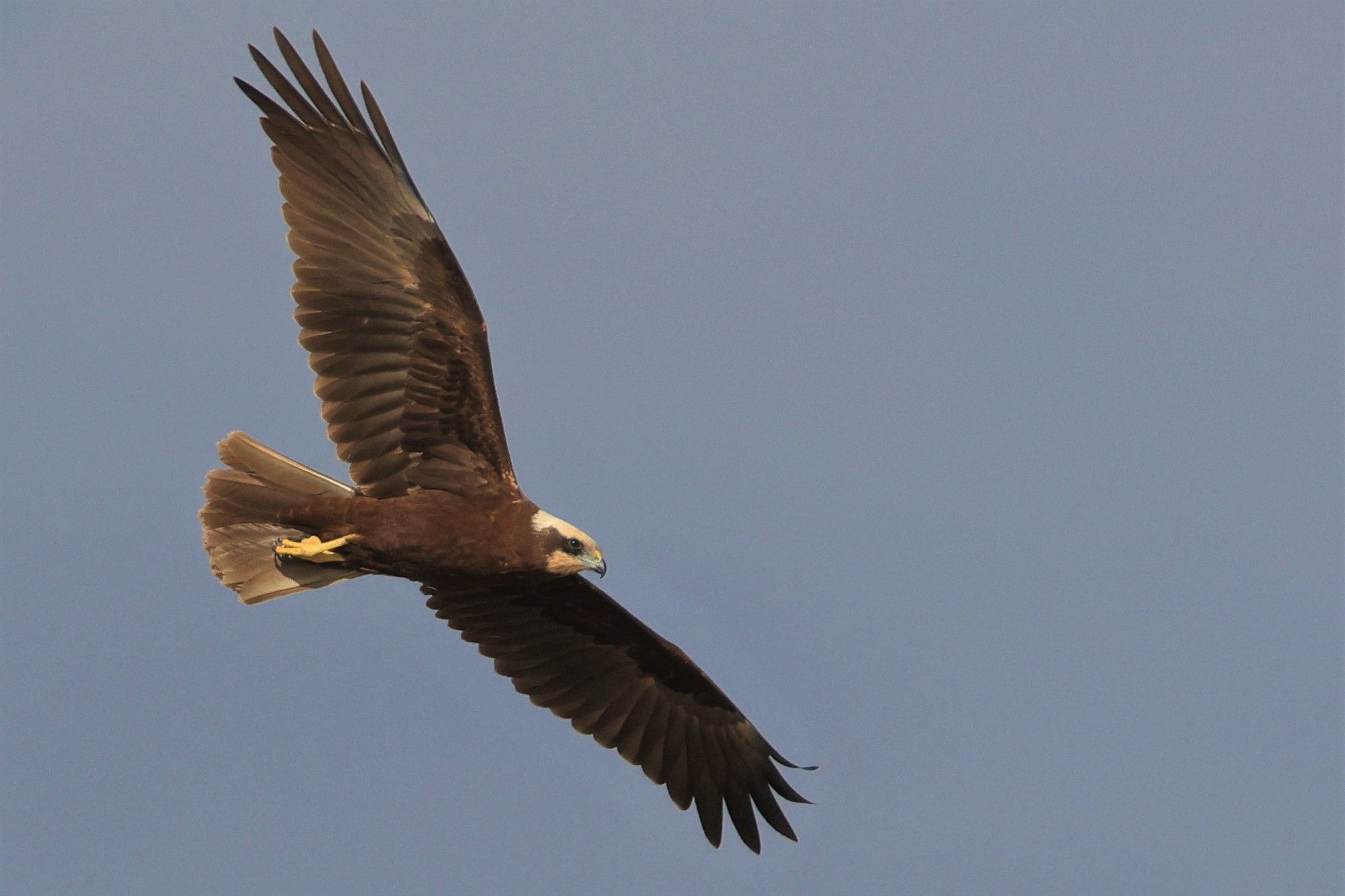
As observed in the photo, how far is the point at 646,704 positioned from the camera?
14812 mm

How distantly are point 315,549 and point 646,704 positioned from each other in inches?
124

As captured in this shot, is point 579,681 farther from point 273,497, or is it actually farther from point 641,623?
point 273,497

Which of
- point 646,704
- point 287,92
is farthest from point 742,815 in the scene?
point 287,92

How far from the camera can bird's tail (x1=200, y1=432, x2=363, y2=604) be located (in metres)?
13.2

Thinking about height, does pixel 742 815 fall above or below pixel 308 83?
below

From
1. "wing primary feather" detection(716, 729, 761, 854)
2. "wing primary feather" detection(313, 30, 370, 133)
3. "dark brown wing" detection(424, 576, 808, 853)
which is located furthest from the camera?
"wing primary feather" detection(716, 729, 761, 854)

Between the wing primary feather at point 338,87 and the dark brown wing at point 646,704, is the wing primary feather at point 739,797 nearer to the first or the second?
the dark brown wing at point 646,704

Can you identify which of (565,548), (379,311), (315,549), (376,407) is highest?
(379,311)

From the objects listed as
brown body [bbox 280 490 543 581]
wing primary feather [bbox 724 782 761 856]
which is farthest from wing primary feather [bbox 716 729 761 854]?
brown body [bbox 280 490 543 581]

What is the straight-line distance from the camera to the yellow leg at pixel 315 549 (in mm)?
12875

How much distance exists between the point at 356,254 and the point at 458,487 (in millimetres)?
1668

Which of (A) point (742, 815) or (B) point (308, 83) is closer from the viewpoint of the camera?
(B) point (308, 83)

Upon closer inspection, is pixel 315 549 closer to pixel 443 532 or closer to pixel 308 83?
pixel 443 532

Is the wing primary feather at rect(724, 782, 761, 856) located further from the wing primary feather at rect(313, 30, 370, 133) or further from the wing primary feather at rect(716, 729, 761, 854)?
the wing primary feather at rect(313, 30, 370, 133)
